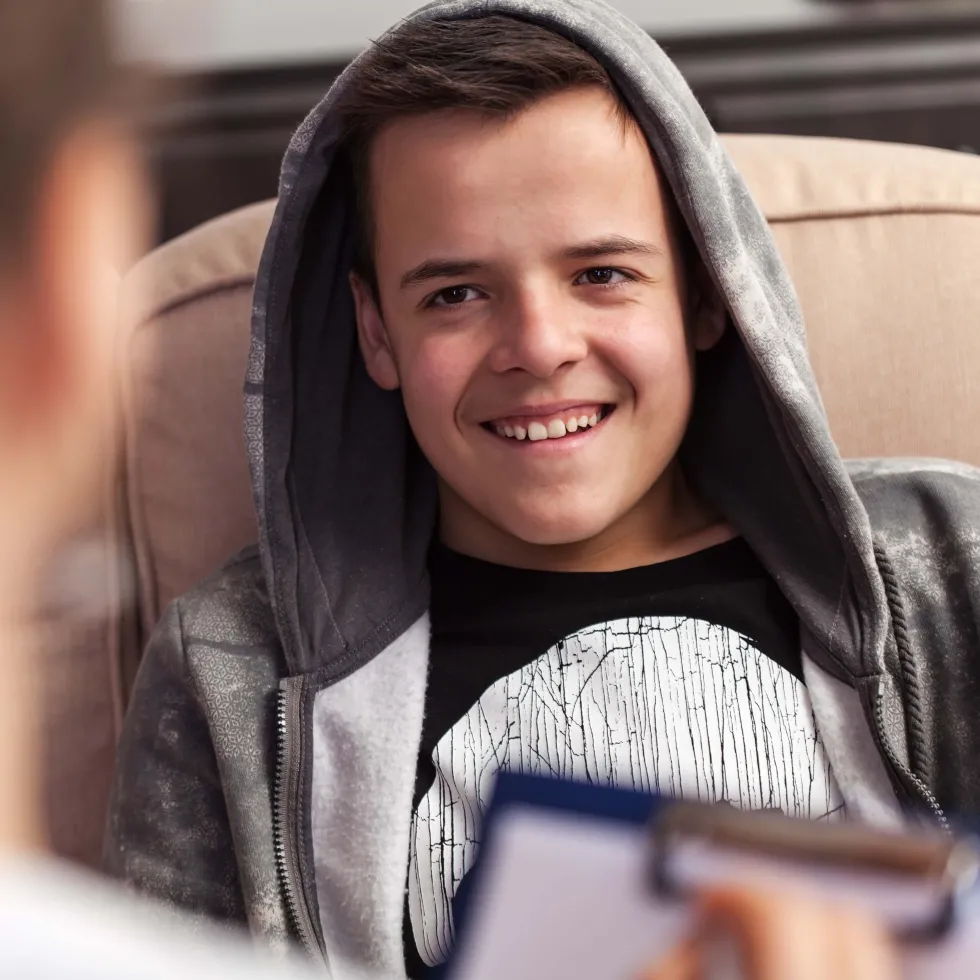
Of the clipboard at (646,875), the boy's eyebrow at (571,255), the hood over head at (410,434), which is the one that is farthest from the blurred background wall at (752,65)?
the clipboard at (646,875)

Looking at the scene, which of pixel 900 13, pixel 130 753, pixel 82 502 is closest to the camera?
pixel 82 502

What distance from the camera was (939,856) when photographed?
47 centimetres

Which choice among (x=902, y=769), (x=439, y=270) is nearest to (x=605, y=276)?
(x=439, y=270)

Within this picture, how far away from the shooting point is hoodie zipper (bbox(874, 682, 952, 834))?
95cm

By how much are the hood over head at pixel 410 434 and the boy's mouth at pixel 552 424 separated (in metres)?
0.14

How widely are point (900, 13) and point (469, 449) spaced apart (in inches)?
31.1

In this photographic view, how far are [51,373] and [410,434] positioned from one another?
2.70ft

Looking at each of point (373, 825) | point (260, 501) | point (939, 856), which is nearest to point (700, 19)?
point (260, 501)

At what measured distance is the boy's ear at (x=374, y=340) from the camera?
3.66 feet

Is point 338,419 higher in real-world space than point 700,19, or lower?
lower

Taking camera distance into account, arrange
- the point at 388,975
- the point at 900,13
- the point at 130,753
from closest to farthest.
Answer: the point at 388,975
the point at 130,753
the point at 900,13

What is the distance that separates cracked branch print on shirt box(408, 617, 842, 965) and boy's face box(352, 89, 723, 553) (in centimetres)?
12

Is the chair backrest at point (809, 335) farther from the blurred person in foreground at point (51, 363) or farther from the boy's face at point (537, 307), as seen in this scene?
the blurred person in foreground at point (51, 363)

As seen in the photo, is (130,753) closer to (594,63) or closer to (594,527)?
(594,527)
